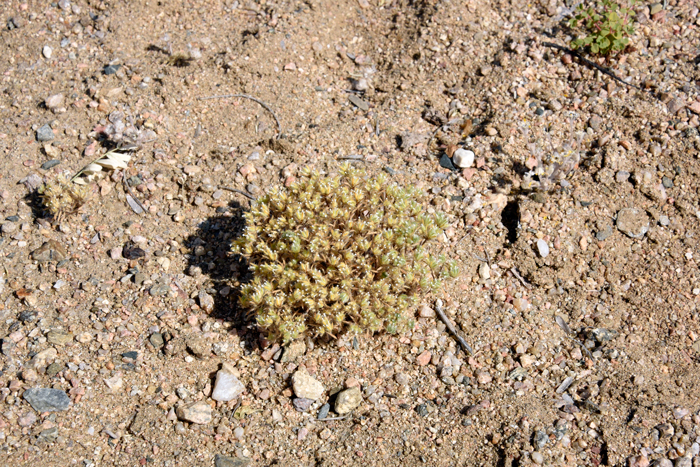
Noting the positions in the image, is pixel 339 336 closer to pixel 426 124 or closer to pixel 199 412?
pixel 199 412

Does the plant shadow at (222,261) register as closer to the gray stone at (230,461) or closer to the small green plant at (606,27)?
the gray stone at (230,461)

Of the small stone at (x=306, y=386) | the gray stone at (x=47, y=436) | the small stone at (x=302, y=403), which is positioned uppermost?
the small stone at (x=306, y=386)

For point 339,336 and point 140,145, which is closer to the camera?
point 339,336

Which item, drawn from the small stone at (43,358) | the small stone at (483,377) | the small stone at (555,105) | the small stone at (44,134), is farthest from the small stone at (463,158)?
the small stone at (44,134)

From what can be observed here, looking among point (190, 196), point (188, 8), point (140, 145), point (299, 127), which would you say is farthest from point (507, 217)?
point (188, 8)

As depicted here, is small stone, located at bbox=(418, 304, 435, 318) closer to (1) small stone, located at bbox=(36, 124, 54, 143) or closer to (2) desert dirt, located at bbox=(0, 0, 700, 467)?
(2) desert dirt, located at bbox=(0, 0, 700, 467)

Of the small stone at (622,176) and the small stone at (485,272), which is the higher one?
the small stone at (622,176)
